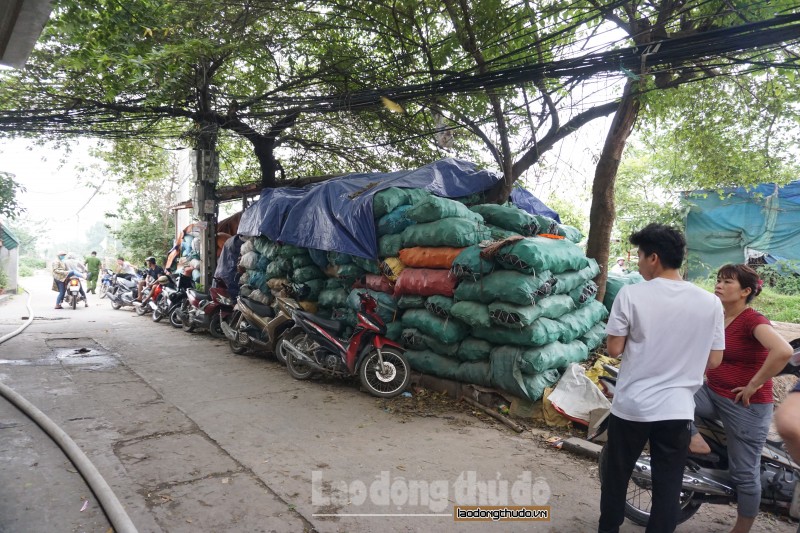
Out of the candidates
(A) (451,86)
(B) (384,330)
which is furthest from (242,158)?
(B) (384,330)

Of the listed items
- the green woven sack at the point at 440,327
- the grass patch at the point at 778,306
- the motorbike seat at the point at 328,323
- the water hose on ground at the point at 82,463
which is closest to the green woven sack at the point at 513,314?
the green woven sack at the point at 440,327

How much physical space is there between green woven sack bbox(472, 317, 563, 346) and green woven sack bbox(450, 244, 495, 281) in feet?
1.83

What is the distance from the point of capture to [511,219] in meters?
5.86

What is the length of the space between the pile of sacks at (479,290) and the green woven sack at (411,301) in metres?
0.01

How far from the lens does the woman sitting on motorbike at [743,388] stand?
2805mm

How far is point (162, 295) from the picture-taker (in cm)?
1183

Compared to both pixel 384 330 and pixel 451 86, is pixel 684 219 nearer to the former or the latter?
pixel 451 86

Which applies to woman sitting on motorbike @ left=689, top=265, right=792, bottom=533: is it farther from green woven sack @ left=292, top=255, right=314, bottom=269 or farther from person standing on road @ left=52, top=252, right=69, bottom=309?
person standing on road @ left=52, top=252, right=69, bottom=309

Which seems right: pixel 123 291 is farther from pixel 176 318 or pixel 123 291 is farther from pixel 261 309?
pixel 261 309

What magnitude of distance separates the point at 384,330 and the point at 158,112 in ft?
23.9

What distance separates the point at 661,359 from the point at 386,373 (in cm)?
367

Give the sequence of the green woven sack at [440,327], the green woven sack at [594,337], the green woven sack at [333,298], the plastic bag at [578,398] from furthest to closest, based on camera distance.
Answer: the green woven sack at [333,298]
the green woven sack at [594,337]
the green woven sack at [440,327]
the plastic bag at [578,398]

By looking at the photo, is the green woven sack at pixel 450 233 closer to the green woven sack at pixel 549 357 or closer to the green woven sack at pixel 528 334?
the green woven sack at pixel 528 334

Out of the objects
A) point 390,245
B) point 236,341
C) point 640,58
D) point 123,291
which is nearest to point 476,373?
point 390,245
